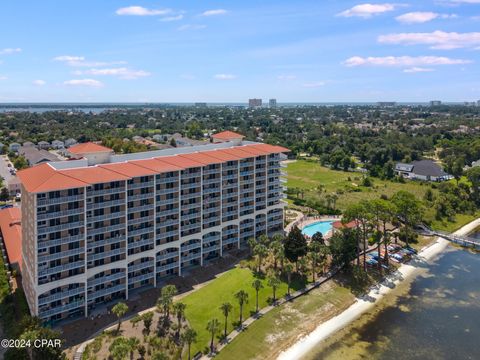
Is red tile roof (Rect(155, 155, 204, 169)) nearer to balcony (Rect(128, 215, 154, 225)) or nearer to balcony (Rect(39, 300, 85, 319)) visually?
balcony (Rect(128, 215, 154, 225))

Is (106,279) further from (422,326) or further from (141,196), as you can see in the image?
(422,326)

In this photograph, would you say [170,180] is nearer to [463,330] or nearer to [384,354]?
[384,354]

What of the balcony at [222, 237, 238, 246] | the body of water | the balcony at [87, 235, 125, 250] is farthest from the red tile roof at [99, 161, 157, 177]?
the body of water

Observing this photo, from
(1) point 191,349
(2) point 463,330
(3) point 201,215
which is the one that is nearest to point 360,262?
(2) point 463,330

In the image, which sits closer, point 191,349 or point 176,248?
point 191,349

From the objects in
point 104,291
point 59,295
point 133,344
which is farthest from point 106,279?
point 133,344
